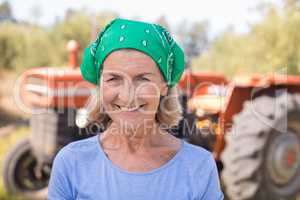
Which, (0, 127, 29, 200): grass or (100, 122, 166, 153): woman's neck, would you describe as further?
(0, 127, 29, 200): grass

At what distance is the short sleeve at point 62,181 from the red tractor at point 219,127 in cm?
216

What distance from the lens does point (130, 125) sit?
140 centimetres

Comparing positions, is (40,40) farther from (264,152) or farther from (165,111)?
(165,111)

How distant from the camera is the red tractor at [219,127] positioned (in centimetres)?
371

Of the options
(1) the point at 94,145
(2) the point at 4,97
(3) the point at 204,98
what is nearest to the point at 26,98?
(3) the point at 204,98

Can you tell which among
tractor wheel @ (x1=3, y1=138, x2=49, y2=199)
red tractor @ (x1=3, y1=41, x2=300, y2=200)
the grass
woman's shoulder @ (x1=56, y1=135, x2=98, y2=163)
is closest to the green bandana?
woman's shoulder @ (x1=56, y1=135, x2=98, y2=163)

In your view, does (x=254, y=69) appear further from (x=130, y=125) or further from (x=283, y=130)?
(x=130, y=125)

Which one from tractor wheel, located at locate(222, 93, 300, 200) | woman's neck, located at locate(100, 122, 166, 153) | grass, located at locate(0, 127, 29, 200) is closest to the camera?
woman's neck, located at locate(100, 122, 166, 153)

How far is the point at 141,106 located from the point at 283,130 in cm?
288

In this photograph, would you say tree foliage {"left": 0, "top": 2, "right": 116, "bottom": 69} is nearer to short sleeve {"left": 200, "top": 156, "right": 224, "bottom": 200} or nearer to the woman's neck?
the woman's neck

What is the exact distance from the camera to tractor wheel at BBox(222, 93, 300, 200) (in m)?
3.68

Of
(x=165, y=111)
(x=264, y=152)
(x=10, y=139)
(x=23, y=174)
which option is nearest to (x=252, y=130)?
(x=264, y=152)

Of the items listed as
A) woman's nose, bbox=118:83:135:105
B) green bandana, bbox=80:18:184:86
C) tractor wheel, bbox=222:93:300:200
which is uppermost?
green bandana, bbox=80:18:184:86

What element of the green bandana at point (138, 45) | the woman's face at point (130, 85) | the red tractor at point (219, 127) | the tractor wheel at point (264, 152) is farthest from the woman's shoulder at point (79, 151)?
the tractor wheel at point (264, 152)
